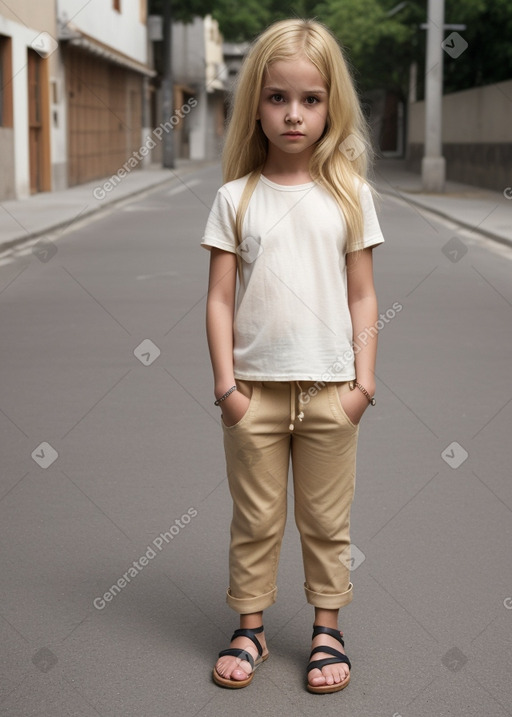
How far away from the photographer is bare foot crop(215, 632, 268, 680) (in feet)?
9.66

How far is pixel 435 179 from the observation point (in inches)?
989

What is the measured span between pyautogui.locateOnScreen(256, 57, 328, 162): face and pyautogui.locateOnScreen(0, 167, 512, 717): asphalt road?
138 cm

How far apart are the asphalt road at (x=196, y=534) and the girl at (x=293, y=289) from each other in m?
0.25

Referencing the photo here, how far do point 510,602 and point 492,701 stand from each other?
0.65 metres

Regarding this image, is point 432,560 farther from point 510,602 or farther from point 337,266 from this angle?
point 337,266

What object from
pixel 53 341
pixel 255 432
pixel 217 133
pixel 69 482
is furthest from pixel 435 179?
pixel 217 133

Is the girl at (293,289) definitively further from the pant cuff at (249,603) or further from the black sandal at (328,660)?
the pant cuff at (249,603)

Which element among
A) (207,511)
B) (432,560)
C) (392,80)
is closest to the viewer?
(432,560)

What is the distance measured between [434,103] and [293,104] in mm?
22067

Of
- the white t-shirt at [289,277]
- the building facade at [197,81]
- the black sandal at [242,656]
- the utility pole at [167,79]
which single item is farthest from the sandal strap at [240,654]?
the building facade at [197,81]

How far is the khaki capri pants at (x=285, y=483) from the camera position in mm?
2879

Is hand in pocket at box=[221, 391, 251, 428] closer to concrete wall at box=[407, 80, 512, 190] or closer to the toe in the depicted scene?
the toe

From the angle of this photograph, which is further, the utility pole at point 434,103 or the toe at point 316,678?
the utility pole at point 434,103

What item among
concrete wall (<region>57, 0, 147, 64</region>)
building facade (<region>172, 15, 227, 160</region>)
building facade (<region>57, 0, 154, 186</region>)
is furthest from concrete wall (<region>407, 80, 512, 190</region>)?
building facade (<region>172, 15, 227, 160</region>)
